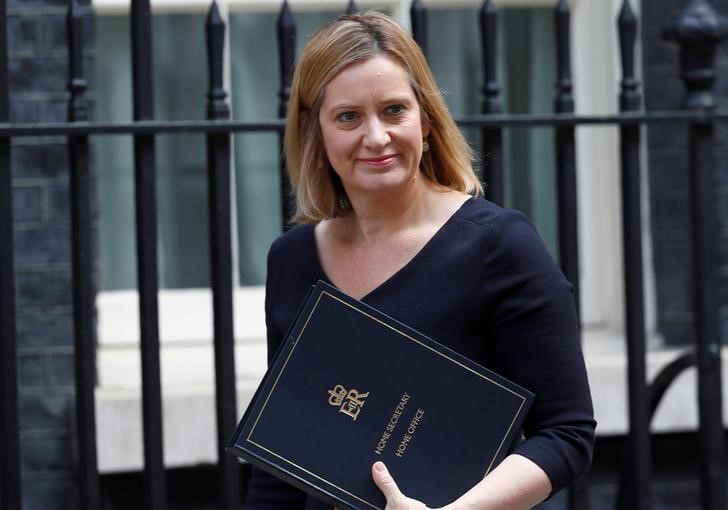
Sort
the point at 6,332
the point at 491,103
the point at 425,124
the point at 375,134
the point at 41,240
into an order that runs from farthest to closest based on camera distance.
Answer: the point at 41,240 < the point at 491,103 < the point at 6,332 < the point at 425,124 < the point at 375,134

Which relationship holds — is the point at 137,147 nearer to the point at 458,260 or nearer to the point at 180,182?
the point at 458,260

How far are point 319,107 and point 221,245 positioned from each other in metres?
1.07

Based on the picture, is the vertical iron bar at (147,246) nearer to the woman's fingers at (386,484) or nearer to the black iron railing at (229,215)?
the black iron railing at (229,215)

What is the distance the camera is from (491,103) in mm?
3684

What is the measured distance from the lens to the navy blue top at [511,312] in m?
2.35

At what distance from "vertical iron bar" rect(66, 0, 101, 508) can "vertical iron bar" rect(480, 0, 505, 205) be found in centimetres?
96

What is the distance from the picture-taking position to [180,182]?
5281 millimetres

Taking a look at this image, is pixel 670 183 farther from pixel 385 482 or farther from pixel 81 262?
pixel 385 482

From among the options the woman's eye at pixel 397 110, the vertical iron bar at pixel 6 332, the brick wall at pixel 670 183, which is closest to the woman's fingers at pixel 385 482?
the woman's eye at pixel 397 110

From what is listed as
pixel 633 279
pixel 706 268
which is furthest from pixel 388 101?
pixel 706 268

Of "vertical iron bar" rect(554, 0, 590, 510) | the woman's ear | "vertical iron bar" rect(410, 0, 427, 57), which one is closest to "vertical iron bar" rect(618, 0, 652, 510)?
"vertical iron bar" rect(554, 0, 590, 510)

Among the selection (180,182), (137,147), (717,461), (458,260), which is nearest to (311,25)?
(180,182)

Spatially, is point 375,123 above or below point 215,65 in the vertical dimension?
below

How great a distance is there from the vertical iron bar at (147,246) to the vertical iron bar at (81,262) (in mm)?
120
